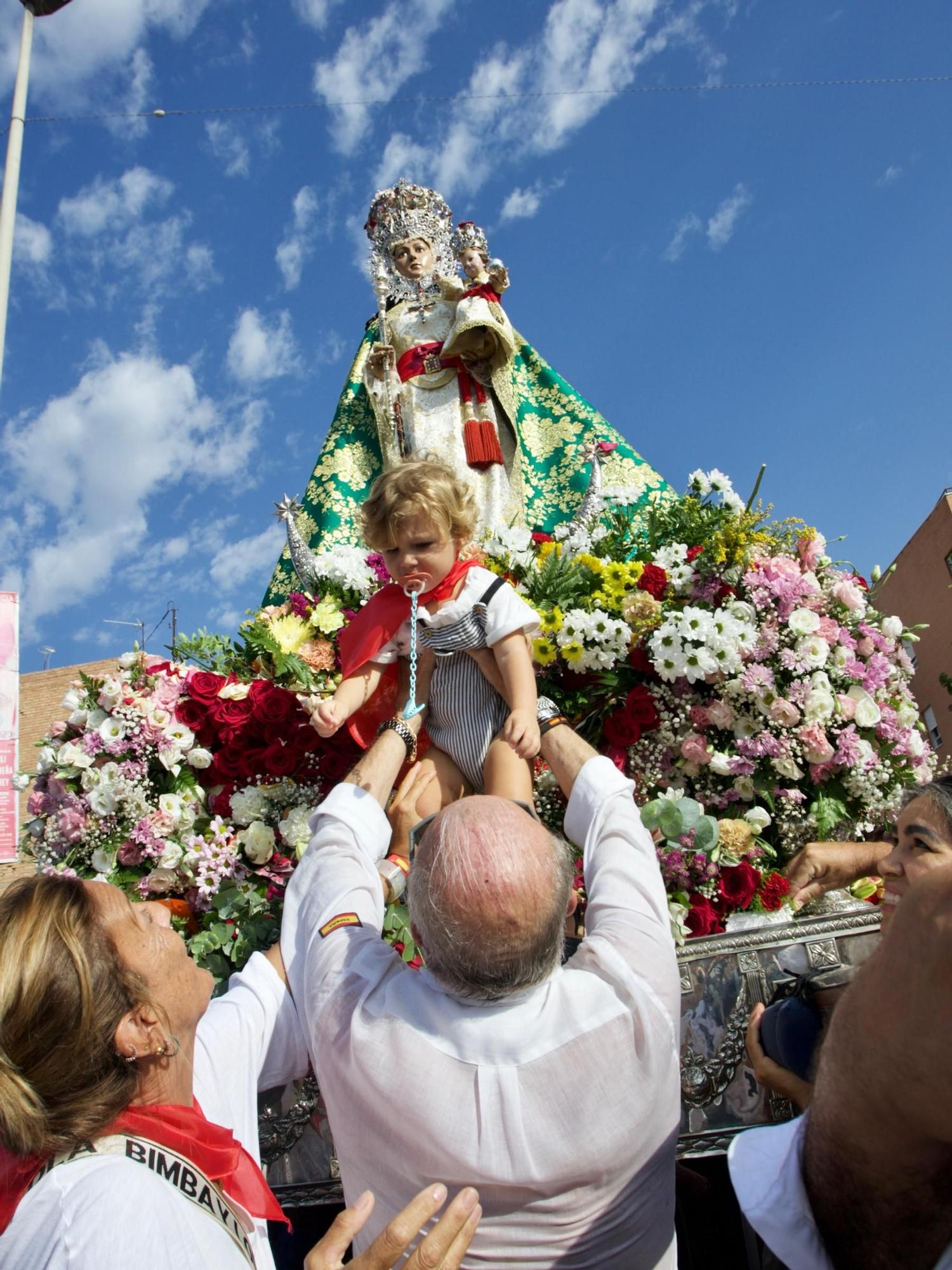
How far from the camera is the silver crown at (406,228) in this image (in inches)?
236

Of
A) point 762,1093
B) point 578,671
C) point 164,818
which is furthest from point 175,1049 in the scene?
point 578,671

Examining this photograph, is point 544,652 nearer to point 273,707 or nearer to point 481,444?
point 273,707

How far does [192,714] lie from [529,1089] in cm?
226

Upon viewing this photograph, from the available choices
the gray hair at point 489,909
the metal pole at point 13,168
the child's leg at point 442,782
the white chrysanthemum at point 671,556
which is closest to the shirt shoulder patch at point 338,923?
the gray hair at point 489,909

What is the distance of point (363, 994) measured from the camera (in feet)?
5.40

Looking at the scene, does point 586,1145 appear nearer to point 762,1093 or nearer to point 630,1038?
point 630,1038

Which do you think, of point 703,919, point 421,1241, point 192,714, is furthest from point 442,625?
point 421,1241

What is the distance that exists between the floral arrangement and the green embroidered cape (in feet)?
4.29

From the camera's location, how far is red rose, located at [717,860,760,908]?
8.74 feet

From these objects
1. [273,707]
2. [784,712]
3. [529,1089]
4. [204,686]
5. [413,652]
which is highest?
[204,686]

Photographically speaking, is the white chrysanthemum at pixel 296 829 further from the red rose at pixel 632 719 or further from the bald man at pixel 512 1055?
the bald man at pixel 512 1055

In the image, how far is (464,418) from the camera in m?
5.32

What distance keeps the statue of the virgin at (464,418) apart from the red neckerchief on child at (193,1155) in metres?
Answer: 3.61

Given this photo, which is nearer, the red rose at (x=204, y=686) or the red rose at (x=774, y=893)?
the red rose at (x=774, y=893)
